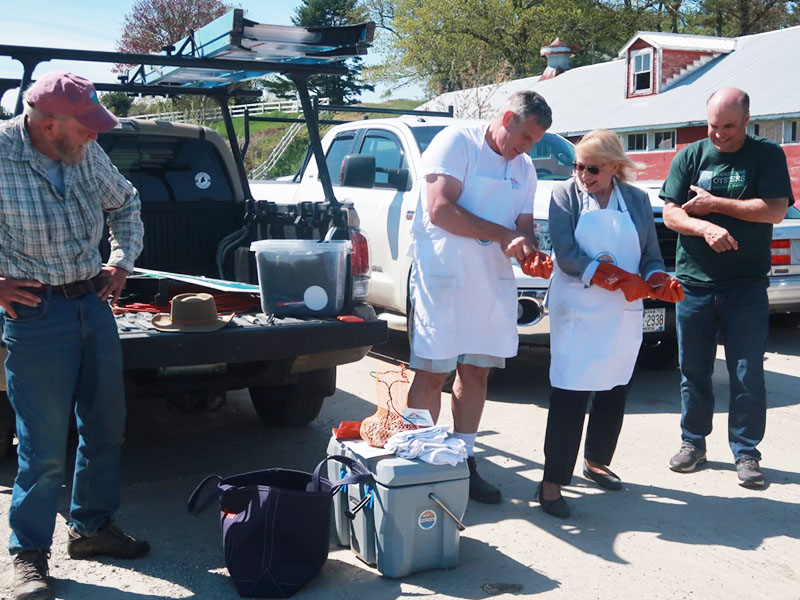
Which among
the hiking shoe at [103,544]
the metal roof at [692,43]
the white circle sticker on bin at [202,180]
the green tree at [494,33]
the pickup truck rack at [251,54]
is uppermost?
the green tree at [494,33]

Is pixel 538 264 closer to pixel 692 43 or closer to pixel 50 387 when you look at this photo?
pixel 50 387

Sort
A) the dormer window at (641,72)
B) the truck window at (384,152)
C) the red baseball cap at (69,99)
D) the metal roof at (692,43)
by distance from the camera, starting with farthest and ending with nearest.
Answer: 1. the dormer window at (641,72)
2. the metal roof at (692,43)
3. the truck window at (384,152)
4. the red baseball cap at (69,99)

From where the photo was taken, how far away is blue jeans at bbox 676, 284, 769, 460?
4.80 m

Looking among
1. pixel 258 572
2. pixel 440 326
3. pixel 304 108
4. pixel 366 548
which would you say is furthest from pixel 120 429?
pixel 304 108

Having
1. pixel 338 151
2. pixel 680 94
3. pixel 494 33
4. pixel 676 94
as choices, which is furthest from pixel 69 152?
pixel 494 33

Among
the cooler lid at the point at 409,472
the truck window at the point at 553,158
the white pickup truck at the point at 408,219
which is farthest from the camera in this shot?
the truck window at the point at 553,158

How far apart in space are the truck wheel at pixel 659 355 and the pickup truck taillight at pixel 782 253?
4.88 ft

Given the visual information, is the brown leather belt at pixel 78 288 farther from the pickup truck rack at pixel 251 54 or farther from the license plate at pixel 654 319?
the license plate at pixel 654 319

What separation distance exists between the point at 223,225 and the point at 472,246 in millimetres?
2227

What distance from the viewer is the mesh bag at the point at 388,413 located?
3818 millimetres

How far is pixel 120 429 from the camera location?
12.1ft

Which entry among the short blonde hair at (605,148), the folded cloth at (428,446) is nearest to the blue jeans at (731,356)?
the short blonde hair at (605,148)

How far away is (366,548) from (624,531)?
1.26 metres

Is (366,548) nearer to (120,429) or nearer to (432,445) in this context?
(432,445)
